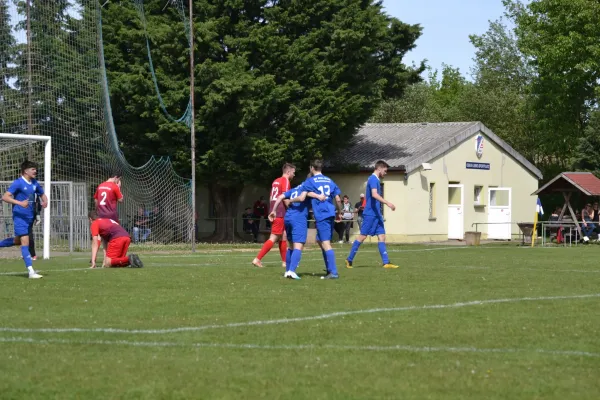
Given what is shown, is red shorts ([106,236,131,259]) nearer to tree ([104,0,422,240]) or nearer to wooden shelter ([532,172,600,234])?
tree ([104,0,422,240])

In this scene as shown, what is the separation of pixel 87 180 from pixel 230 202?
12631 millimetres

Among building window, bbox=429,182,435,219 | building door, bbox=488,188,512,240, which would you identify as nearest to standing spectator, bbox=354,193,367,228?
building window, bbox=429,182,435,219

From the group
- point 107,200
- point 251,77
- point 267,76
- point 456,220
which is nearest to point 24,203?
point 107,200

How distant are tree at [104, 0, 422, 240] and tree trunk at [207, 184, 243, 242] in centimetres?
255

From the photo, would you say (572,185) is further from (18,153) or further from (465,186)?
(18,153)

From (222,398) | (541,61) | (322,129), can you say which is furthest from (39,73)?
(541,61)

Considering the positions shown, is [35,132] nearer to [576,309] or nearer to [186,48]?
[186,48]

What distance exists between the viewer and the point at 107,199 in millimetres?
19703

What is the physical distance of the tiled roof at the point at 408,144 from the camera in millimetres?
45219

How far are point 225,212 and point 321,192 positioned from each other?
88.6ft

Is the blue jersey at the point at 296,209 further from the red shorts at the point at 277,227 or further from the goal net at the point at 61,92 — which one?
the goal net at the point at 61,92

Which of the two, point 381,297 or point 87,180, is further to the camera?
point 87,180

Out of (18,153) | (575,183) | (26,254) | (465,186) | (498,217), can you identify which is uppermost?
(18,153)

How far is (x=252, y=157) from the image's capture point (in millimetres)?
38281
